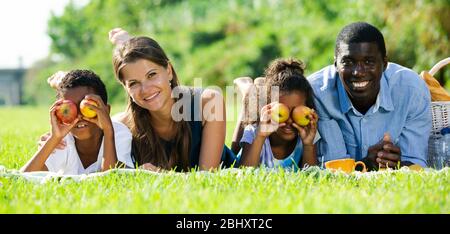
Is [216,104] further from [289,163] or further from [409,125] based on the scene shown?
[409,125]

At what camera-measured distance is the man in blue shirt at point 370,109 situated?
468 centimetres

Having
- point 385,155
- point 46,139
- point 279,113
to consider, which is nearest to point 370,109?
point 385,155

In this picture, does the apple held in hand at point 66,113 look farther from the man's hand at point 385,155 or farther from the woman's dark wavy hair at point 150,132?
the man's hand at point 385,155

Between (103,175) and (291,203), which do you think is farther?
(103,175)

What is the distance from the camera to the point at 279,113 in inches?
178

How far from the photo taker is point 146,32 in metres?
32.3

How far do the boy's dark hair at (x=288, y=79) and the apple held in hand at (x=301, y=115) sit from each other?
236 mm

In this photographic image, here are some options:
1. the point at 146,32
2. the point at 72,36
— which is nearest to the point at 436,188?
the point at 146,32

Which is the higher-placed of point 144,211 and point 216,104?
point 216,104

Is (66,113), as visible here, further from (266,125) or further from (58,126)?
(266,125)

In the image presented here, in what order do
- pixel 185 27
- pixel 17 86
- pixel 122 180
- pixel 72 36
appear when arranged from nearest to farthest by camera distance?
pixel 122 180 < pixel 185 27 < pixel 72 36 < pixel 17 86

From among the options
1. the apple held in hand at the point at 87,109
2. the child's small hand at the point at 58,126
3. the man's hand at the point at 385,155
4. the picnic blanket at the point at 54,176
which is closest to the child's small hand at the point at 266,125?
the man's hand at the point at 385,155

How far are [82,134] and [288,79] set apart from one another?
5.13 ft

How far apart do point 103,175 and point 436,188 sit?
6.38 ft
